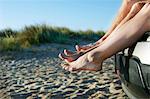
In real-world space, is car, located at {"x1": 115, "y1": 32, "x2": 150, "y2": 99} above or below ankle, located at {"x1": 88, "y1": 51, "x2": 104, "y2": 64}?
below

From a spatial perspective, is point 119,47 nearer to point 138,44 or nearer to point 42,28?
point 138,44

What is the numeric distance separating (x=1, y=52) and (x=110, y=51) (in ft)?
35.9

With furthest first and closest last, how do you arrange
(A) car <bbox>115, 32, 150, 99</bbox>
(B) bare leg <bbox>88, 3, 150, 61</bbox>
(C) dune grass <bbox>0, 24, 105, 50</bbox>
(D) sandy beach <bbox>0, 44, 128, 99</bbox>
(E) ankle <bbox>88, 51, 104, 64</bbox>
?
(C) dune grass <bbox>0, 24, 105, 50</bbox>
(D) sandy beach <bbox>0, 44, 128, 99</bbox>
(E) ankle <bbox>88, 51, 104, 64</bbox>
(B) bare leg <bbox>88, 3, 150, 61</bbox>
(A) car <bbox>115, 32, 150, 99</bbox>

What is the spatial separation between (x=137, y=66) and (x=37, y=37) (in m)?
13.4

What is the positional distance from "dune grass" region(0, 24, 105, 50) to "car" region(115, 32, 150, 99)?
36.8 ft

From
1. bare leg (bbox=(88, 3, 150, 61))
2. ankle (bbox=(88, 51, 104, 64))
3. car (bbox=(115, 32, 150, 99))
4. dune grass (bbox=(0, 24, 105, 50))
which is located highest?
dune grass (bbox=(0, 24, 105, 50))

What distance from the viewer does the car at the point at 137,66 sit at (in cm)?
339

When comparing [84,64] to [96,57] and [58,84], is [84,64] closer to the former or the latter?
[96,57]

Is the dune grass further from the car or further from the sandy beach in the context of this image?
Answer: the car

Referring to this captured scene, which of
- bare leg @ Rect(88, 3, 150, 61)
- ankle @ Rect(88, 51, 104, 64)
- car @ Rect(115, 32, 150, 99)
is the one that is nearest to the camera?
car @ Rect(115, 32, 150, 99)

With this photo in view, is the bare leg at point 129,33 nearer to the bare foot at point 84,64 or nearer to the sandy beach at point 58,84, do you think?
the bare foot at point 84,64

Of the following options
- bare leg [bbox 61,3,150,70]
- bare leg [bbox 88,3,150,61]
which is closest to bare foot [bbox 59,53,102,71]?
bare leg [bbox 61,3,150,70]

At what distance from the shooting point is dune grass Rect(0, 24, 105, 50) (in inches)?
614

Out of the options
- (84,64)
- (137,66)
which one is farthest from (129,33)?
(84,64)
